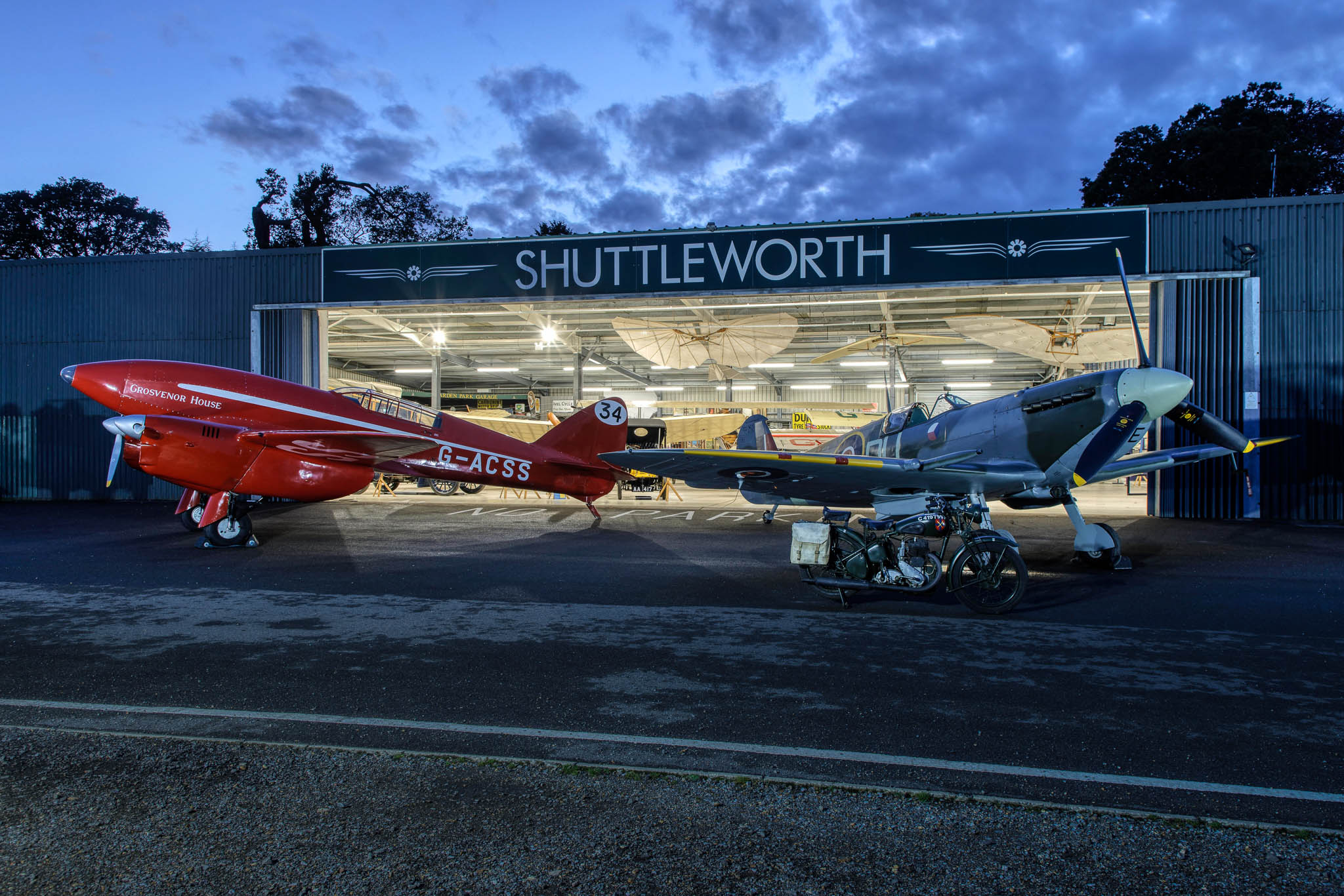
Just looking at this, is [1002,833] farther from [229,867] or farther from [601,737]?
[229,867]

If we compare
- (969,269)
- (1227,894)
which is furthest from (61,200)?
(1227,894)

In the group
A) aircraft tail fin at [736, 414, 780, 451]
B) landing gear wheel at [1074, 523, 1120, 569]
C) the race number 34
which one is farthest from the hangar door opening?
landing gear wheel at [1074, 523, 1120, 569]

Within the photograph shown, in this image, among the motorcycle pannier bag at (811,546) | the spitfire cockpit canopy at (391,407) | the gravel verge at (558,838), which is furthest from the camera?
the spitfire cockpit canopy at (391,407)

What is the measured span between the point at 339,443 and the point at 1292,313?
728 inches

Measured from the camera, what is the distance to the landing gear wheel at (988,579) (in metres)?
6.55

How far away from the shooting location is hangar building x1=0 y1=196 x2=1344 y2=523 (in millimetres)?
14719

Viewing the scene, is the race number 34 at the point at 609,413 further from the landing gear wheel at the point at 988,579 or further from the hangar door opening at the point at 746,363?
the landing gear wheel at the point at 988,579

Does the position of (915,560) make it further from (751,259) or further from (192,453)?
(751,259)

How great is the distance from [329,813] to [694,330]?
19.2 metres

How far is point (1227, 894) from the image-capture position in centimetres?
235

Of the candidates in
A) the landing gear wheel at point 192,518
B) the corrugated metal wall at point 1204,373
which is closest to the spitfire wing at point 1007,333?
the corrugated metal wall at point 1204,373

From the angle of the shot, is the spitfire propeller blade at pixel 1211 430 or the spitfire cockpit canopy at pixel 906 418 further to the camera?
the spitfire cockpit canopy at pixel 906 418

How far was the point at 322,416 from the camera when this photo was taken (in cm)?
1227

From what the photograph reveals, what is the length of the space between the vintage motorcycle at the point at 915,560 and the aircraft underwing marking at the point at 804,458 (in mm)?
604
